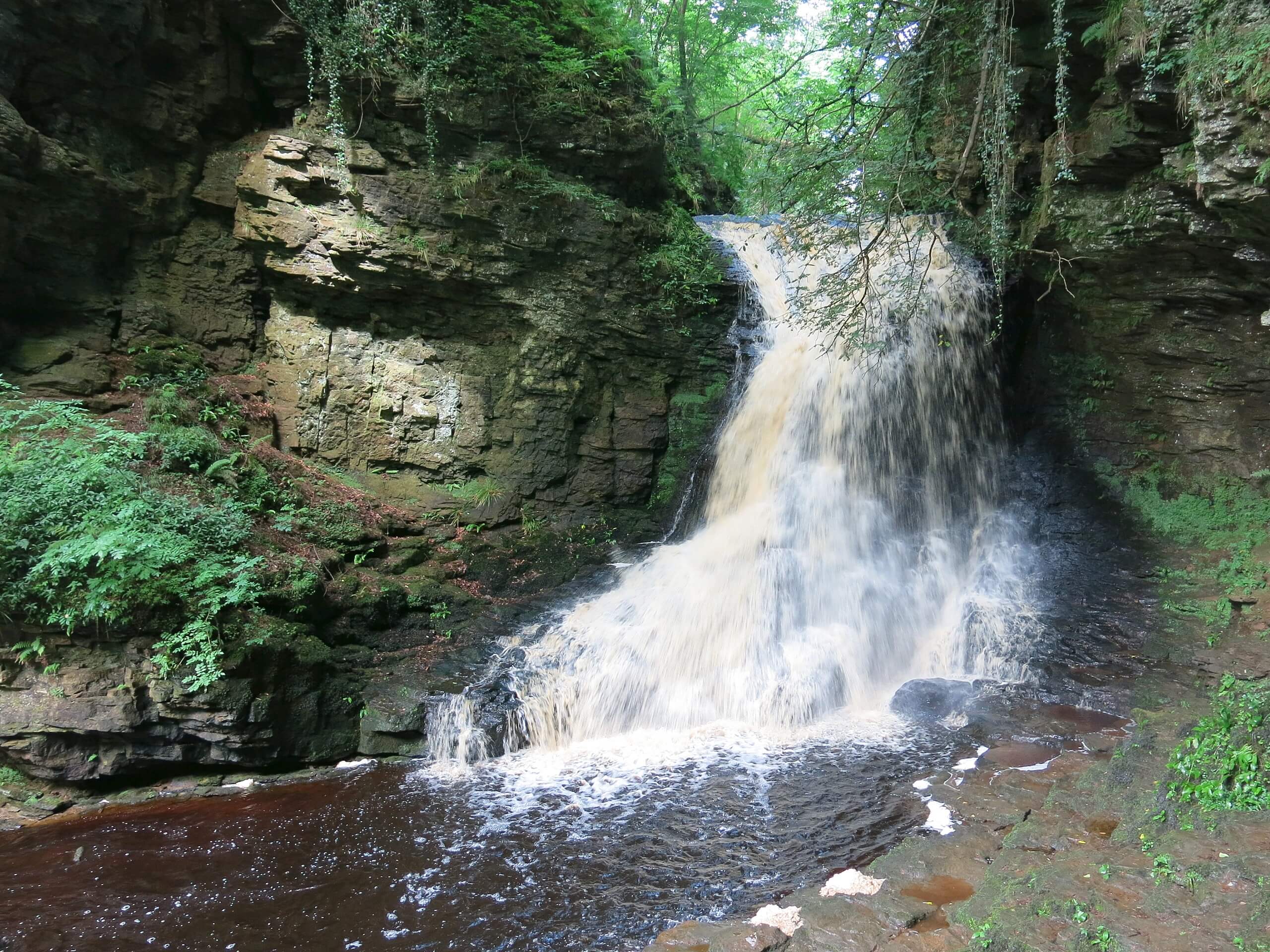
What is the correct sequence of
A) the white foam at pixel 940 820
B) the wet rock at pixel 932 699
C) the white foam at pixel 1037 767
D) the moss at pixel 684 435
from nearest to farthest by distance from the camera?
the white foam at pixel 940 820, the white foam at pixel 1037 767, the wet rock at pixel 932 699, the moss at pixel 684 435

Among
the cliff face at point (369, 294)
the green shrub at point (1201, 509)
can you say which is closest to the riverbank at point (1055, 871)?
the green shrub at point (1201, 509)

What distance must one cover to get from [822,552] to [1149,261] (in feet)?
15.5

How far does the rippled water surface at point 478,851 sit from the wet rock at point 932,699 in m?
0.37

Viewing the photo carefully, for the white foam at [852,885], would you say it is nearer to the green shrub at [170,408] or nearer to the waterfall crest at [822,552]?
the waterfall crest at [822,552]

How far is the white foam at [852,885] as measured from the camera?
12.2 feet

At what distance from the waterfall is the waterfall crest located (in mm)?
22

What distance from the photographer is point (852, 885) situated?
12.4 ft

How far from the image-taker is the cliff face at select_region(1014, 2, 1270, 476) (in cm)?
596

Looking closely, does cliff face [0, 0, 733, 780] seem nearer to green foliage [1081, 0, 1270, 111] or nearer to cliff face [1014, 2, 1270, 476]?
cliff face [1014, 2, 1270, 476]

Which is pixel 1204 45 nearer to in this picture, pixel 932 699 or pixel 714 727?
pixel 932 699

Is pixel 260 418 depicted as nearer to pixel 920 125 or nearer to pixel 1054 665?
pixel 920 125

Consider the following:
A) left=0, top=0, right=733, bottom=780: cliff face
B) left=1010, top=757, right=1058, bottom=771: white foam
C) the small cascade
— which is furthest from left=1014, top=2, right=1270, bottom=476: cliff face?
the small cascade

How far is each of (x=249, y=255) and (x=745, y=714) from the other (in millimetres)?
8534

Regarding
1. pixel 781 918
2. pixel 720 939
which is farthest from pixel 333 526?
pixel 781 918
